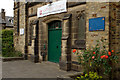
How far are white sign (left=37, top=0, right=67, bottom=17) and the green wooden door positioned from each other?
2.94ft

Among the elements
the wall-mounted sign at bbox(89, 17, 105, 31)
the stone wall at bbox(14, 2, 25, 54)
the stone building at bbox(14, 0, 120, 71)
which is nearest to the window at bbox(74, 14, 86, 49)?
the stone building at bbox(14, 0, 120, 71)

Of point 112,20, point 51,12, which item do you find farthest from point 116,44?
point 51,12

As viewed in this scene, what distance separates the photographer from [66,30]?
336 inches

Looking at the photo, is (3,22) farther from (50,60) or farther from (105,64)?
(105,64)

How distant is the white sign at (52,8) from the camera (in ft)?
29.3

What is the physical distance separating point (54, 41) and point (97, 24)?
4.59m

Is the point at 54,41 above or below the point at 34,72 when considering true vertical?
above

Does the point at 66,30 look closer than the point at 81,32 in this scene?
No

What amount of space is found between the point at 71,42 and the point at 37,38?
12.5 feet

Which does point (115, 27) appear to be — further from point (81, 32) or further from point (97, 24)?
point (81, 32)

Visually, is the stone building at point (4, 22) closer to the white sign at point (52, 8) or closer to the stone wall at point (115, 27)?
the white sign at point (52, 8)

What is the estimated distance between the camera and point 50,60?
10750mm

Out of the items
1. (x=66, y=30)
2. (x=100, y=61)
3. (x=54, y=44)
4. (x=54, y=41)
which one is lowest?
(x=100, y=61)

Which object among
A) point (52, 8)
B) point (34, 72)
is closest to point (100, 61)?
point (34, 72)
